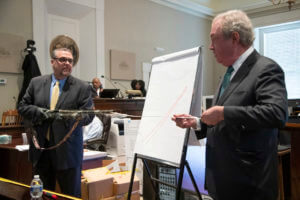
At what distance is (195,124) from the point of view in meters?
1.42

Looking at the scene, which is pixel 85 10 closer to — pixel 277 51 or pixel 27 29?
pixel 27 29

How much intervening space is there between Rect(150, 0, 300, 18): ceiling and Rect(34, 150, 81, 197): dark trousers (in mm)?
6340

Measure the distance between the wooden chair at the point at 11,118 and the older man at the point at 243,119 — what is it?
3973 mm

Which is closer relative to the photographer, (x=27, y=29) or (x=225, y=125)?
(x=225, y=125)

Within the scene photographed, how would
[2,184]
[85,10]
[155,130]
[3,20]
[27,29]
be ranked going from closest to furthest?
[2,184]
[155,130]
[3,20]
[27,29]
[85,10]

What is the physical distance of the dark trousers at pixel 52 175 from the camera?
178 centimetres

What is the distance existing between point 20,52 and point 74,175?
12.6ft

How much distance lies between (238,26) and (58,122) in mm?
1182

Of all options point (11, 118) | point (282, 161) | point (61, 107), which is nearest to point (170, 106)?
point (61, 107)

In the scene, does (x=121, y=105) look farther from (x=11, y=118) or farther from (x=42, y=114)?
(x=42, y=114)

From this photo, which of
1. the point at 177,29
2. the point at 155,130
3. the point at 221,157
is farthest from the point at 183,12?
the point at 221,157

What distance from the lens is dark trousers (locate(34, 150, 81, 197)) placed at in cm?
178

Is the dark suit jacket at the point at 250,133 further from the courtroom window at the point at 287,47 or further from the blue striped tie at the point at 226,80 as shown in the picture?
the courtroom window at the point at 287,47

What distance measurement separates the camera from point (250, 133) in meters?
1.20
